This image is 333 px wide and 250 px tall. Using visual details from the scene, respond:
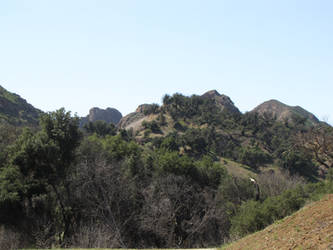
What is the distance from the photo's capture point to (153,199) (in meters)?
28.2

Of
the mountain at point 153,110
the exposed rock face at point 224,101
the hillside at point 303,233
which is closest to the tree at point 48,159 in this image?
the hillside at point 303,233

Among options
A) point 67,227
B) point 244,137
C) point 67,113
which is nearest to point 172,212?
point 67,227

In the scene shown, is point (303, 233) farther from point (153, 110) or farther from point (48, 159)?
point (153, 110)

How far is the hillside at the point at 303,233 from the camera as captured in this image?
804 centimetres

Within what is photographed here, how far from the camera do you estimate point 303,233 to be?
9094 millimetres

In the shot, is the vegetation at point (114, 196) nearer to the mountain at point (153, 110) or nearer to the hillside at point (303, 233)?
the hillside at point (303, 233)

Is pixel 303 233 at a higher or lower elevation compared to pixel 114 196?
higher

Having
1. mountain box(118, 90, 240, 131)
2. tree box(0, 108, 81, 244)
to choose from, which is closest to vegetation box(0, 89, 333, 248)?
tree box(0, 108, 81, 244)

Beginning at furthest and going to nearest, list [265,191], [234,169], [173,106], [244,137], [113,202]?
[173,106] < [244,137] < [234,169] < [265,191] < [113,202]

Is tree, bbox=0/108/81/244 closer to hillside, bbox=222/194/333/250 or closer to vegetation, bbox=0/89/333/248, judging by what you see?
vegetation, bbox=0/89/333/248

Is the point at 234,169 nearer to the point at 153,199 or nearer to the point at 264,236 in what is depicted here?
the point at 153,199

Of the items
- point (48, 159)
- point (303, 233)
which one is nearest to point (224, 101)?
point (48, 159)

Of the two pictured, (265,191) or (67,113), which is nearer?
(67,113)

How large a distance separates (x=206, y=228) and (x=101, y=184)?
441 inches
